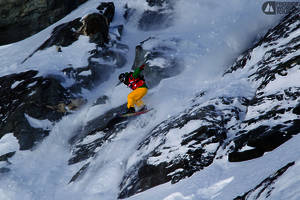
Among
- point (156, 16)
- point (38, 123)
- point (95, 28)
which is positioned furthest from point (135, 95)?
point (156, 16)

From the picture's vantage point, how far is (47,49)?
22.0 m

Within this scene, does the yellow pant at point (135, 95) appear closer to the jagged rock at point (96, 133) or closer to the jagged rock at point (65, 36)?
the jagged rock at point (96, 133)

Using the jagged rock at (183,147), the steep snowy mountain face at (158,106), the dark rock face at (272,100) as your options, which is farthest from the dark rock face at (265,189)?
the jagged rock at (183,147)

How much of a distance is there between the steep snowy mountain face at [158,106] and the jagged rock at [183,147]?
0.13ft

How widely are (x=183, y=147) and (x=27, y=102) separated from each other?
10.5 meters

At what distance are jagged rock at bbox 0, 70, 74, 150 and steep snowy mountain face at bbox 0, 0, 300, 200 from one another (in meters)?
0.06

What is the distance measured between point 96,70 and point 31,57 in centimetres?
442

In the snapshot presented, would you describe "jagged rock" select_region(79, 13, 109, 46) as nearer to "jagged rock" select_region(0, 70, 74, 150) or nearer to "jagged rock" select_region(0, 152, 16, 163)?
"jagged rock" select_region(0, 70, 74, 150)

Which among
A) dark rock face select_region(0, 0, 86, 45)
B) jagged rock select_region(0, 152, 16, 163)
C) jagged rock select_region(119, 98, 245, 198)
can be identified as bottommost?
jagged rock select_region(0, 152, 16, 163)

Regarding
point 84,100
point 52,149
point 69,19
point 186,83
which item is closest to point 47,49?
point 69,19

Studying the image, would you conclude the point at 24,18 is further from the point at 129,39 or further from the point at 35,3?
the point at 129,39

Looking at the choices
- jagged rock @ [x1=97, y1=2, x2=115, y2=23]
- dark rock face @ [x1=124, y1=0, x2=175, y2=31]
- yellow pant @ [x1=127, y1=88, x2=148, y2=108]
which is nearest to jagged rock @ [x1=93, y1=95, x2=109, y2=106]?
yellow pant @ [x1=127, y1=88, x2=148, y2=108]

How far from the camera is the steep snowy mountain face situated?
8.65 meters

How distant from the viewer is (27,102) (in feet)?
58.7
